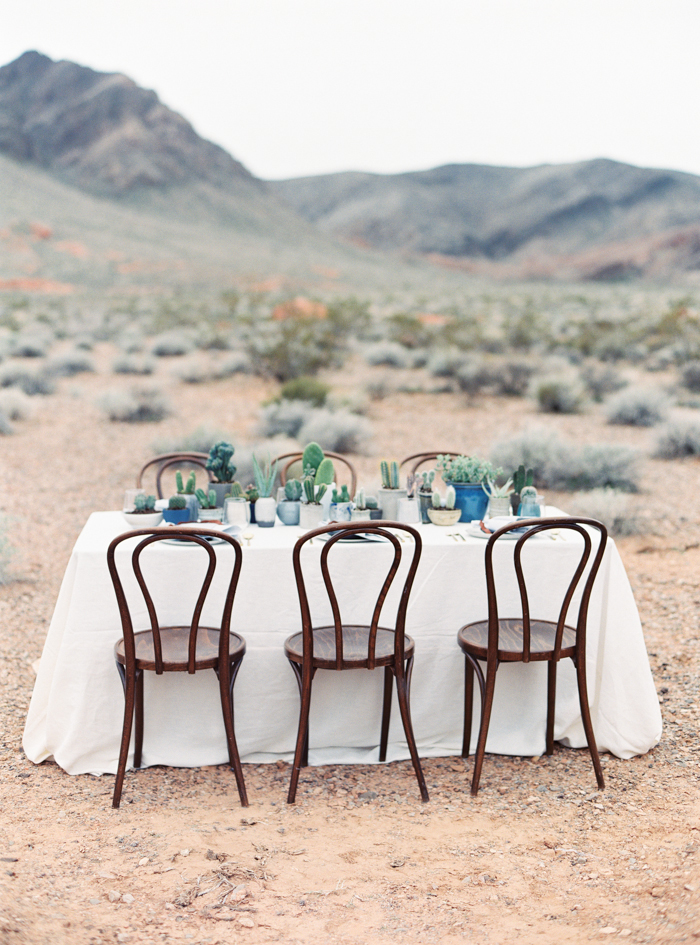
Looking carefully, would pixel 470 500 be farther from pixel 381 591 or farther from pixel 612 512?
pixel 612 512

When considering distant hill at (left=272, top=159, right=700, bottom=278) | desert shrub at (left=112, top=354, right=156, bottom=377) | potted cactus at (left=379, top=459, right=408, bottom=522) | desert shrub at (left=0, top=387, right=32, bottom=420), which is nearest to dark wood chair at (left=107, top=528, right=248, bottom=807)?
potted cactus at (left=379, top=459, right=408, bottom=522)

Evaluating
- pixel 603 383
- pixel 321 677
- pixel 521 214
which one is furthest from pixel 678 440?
pixel 521 214

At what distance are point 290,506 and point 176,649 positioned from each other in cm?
85

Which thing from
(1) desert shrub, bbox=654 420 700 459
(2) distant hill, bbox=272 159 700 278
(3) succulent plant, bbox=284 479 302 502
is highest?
(2) distant hill, bbox=272 159 700 278

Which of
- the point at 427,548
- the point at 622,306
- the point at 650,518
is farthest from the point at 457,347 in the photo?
the point at 622,306

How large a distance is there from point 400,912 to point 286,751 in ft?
3.86

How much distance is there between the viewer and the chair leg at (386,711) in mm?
3404

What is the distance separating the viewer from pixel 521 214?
384ft

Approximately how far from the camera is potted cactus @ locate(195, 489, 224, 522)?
143 inches

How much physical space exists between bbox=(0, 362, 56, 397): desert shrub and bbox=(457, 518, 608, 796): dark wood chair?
12.1 meters

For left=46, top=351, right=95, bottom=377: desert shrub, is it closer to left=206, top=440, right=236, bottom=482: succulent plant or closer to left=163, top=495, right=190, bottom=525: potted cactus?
left=206, top=440, right=236, bottom=482: succulent plant

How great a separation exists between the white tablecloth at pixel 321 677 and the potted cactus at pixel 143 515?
0.10 meters

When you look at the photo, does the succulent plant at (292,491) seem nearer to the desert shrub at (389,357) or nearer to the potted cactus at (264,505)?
the potted cactus at (264,505)

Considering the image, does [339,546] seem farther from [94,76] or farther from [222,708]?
[94,76]
